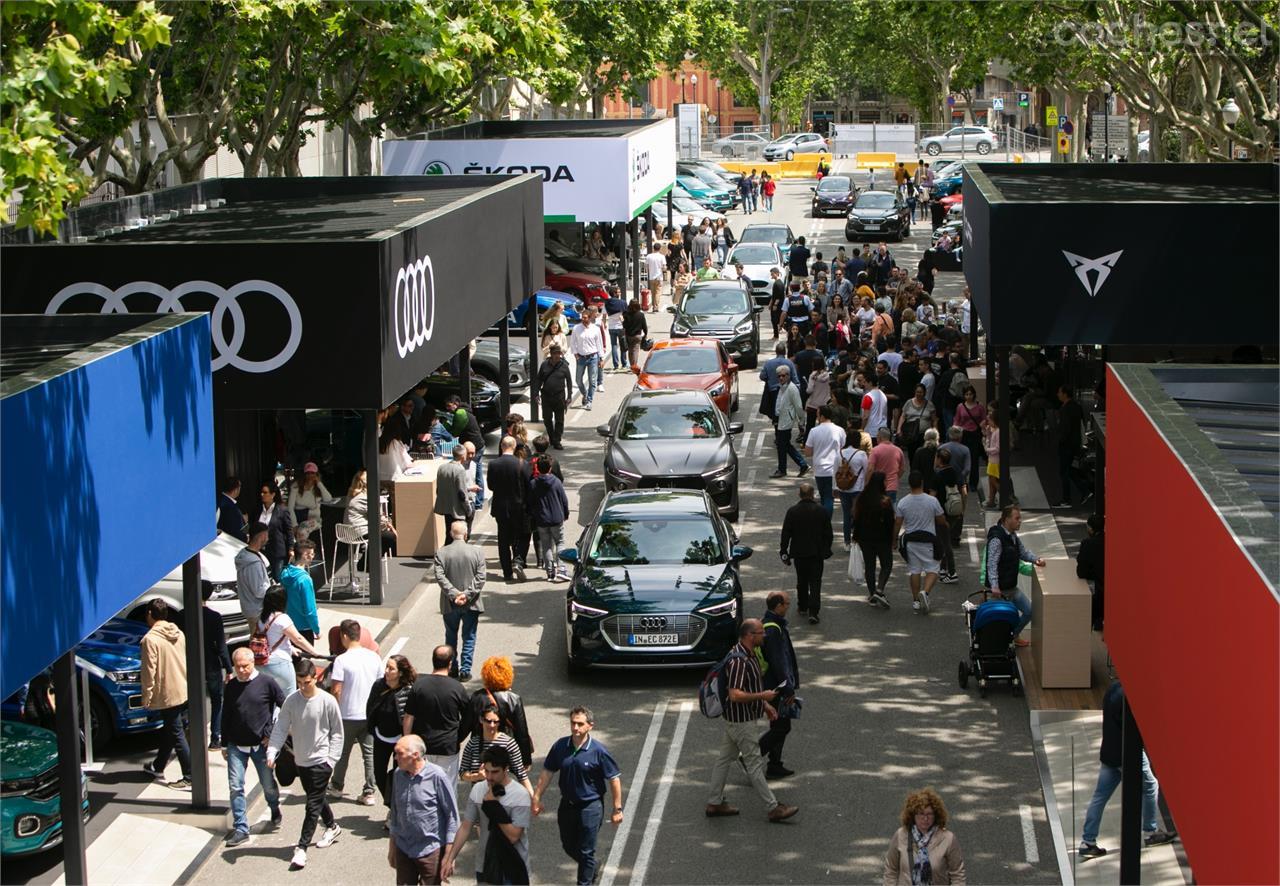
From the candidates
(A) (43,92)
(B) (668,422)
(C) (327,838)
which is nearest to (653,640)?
(C) (327,838)

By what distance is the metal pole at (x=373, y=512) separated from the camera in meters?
17.8

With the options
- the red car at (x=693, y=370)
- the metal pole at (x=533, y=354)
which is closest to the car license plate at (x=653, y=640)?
the red car at (x=693, y=370)

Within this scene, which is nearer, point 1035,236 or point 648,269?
point 1035,236

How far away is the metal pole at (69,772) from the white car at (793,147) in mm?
80048

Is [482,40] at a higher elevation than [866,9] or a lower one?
lower

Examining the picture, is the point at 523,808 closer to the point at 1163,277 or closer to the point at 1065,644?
the point at 1065,644

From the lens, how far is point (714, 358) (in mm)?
27734

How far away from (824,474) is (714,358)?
293 inches

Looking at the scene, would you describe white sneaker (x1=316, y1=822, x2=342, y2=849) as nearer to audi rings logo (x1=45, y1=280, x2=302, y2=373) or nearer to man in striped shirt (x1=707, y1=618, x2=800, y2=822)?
man in striped shirt (x1=707, y1=618, x2=800, y2=822)

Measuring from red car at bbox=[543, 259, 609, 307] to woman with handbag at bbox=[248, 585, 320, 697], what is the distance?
2246cm

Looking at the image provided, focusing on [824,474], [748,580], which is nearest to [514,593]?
[748,580]

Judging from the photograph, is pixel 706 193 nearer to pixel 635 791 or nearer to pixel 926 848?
pixel 635 791

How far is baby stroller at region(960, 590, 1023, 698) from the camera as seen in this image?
15352 mm

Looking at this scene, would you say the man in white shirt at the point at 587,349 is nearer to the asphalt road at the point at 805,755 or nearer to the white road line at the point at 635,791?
the asphalt road at the point at 805,755
